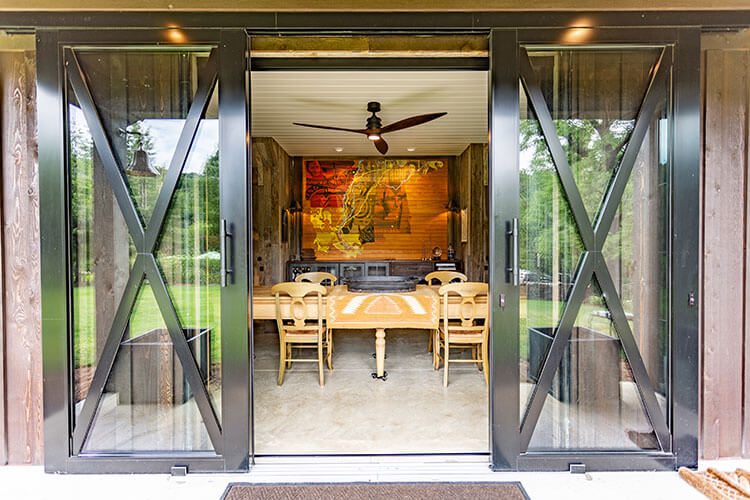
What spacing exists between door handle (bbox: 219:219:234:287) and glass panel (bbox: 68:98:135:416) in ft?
1.70

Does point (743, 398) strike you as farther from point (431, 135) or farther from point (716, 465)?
point (431, 135)

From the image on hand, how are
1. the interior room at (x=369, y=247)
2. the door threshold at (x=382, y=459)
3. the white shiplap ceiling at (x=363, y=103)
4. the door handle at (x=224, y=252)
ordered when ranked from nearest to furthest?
the door handle at (x=224, y=252)
the door threshold at (x=382, y=459)
the interior room at (x=369, y=247)
the white shiplap ceiling at (x=363, y=103)

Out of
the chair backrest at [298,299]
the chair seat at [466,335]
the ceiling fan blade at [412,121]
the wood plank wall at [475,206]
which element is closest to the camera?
the chair backrest at [298,299]

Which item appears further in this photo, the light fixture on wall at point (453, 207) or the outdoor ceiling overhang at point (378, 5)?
the light fixture on wall at point (453, 207)

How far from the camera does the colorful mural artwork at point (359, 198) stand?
23.8 ft

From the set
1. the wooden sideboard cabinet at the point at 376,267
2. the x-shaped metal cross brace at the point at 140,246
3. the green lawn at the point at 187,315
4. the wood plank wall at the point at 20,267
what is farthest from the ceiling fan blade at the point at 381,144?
the wood plank wall at the point at 20,267

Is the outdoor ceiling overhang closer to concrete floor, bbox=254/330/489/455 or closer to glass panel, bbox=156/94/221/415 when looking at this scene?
glass panel, bbox=156/94/221/415

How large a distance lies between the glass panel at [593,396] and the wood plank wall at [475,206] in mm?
3291

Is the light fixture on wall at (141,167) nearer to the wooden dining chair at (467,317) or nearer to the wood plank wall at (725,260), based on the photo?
the wooden dining chair at (467,317)

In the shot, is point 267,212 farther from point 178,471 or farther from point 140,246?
point 178,471

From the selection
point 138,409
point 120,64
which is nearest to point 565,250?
point 138,409

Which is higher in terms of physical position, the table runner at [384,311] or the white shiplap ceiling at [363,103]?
the white shiplap ceiling at [363,103]

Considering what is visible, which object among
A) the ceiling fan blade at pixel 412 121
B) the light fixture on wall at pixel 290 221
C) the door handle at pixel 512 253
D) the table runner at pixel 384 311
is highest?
the ceiling fan blade at pixel 412 121

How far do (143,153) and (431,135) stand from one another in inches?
168
